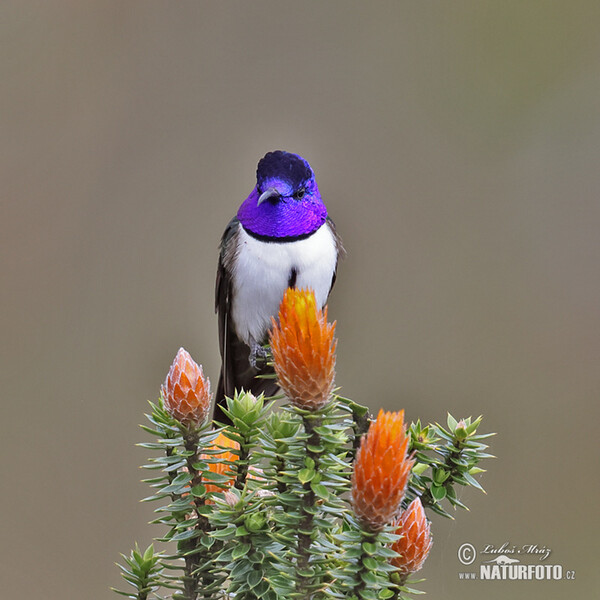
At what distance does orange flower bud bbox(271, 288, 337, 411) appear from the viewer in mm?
679

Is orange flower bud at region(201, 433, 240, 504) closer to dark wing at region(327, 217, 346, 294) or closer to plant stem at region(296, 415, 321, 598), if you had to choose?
plant stem at region(296, 415, 321, 598)

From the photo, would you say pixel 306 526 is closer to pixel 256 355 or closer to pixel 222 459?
pixel 222 459

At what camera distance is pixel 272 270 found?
1.99 meters

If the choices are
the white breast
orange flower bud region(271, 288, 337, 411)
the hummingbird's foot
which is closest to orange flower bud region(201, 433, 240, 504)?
orange flower bud region(271, 288, 337, 411)

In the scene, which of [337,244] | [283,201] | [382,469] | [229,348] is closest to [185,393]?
[382,469]

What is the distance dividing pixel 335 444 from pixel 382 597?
5.3 inches

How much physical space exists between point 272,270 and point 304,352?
51.6 inches

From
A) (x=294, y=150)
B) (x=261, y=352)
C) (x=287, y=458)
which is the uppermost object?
(x=294, y=150)

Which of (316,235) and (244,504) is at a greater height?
(316,235)

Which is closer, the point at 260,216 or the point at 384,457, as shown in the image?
the point at 384,457

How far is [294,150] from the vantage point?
250 cm

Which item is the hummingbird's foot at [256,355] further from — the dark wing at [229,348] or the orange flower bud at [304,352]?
the orange flower bud at [304,352]

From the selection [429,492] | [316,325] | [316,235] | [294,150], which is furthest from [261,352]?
[316,325]

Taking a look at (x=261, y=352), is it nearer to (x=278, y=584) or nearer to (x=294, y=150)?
(x=294, y=150)
